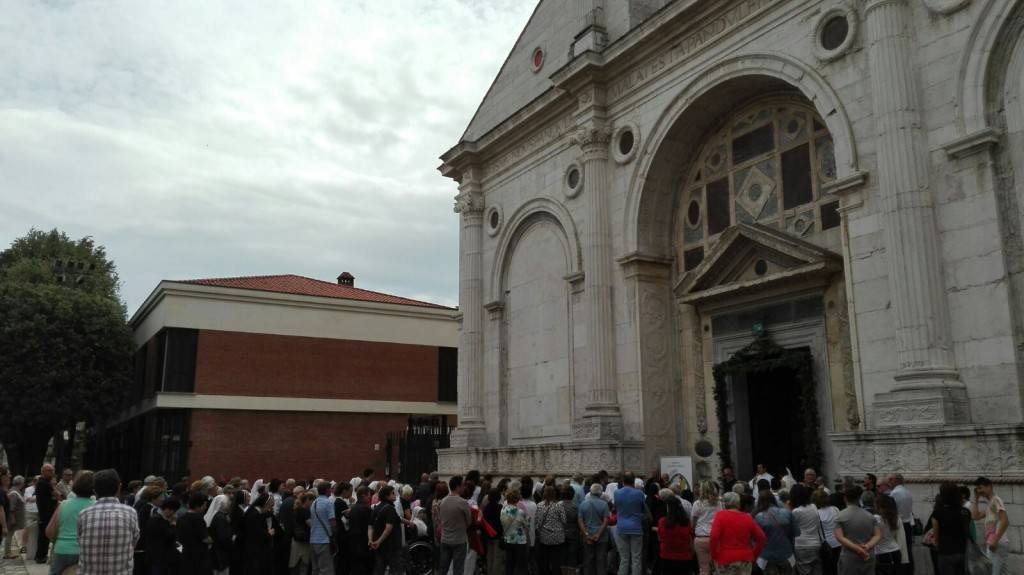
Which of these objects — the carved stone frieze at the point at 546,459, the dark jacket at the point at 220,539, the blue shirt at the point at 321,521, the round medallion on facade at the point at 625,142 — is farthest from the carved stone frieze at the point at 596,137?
the dark jacket at the point at 220,539

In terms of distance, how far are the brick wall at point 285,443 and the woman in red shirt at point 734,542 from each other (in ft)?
90.4

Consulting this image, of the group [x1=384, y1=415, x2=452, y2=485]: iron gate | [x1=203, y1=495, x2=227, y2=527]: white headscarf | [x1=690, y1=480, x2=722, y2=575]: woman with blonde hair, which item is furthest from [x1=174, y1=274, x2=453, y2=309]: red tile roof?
[x1=690, y1=480, x2=722, y2=575]: woman with blonde hair

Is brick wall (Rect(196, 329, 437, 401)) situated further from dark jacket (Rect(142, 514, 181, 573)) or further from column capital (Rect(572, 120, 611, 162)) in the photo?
dark jacket (Rect(142, 514, 181, 573))

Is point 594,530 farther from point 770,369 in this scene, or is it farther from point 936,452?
point 770,369

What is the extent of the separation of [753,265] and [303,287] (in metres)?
27.2

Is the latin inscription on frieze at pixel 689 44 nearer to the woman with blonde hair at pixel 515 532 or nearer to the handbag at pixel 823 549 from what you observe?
the handbag at pixel 823 549

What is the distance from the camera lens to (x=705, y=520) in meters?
9.99

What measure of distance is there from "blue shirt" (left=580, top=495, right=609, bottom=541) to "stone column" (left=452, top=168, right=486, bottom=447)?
11050 mm

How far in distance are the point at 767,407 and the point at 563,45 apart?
10810 mm

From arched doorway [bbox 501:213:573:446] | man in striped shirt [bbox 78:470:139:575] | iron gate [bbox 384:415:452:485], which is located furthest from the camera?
iron gate [bbox 384:415:452:485]

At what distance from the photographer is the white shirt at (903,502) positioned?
10.3m

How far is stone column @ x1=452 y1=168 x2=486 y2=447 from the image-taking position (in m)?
23.2

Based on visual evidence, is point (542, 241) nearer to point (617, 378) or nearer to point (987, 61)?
point (617, 378)

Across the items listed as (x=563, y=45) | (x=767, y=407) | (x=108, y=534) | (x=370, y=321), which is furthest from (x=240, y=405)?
(x=108, y=534)
